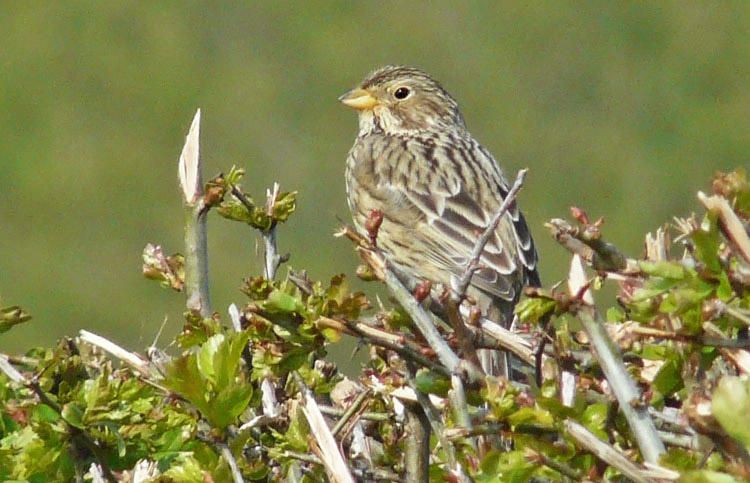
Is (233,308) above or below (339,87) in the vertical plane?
below

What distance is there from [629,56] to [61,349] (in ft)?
64.0

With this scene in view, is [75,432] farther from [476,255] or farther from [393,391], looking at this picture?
[476,255]

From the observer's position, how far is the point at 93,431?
2195mm

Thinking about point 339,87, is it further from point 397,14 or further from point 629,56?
point 629,56

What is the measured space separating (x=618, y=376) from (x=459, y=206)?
12.1 feet

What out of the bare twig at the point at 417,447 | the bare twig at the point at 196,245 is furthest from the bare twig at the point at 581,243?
the bare twig at the point at 196,245

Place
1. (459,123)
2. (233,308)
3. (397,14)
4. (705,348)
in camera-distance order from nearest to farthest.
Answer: (705,348) → (233,308) → (459,123) → (397,14)

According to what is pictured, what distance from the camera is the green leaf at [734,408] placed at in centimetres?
156

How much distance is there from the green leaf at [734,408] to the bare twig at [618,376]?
6.7 inches

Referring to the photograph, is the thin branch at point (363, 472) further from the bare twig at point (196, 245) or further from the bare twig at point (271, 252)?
the bare twig at point (271, 252)

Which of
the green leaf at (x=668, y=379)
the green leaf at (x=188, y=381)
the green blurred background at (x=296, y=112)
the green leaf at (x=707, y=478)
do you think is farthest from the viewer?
the green blurred background at (x=296, y=112)

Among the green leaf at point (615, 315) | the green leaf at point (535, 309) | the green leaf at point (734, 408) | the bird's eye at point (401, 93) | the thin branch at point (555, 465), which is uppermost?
the bird's eye at point (401, 93)

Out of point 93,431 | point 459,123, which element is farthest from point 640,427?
point 459,123

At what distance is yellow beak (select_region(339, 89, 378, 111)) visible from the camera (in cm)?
654
